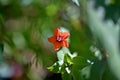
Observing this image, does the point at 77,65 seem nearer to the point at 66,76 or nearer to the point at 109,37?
the point at 66,76

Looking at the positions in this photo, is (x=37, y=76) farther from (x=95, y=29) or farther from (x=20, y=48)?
(x=95, y=29)

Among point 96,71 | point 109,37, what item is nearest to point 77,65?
point 96,71

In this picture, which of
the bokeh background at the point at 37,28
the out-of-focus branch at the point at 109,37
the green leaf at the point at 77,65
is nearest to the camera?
the green leaf at the point at 77,65

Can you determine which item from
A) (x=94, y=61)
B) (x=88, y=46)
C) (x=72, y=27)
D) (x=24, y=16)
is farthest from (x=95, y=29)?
(x=24, y=16)

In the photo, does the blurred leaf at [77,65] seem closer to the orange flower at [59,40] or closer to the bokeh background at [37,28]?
the orange flower at [59,40]

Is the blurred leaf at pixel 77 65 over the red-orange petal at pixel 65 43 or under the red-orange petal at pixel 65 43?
under

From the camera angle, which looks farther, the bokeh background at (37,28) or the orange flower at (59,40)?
the bokeh background at (37,28)

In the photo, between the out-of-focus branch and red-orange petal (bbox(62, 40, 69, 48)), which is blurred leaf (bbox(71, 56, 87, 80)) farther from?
the out-of-focus branch

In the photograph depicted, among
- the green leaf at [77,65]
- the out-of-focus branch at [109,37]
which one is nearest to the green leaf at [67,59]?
the green leaf at [77,65]

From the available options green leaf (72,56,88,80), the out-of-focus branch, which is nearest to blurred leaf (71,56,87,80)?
green leaf (72,56,88,80)
